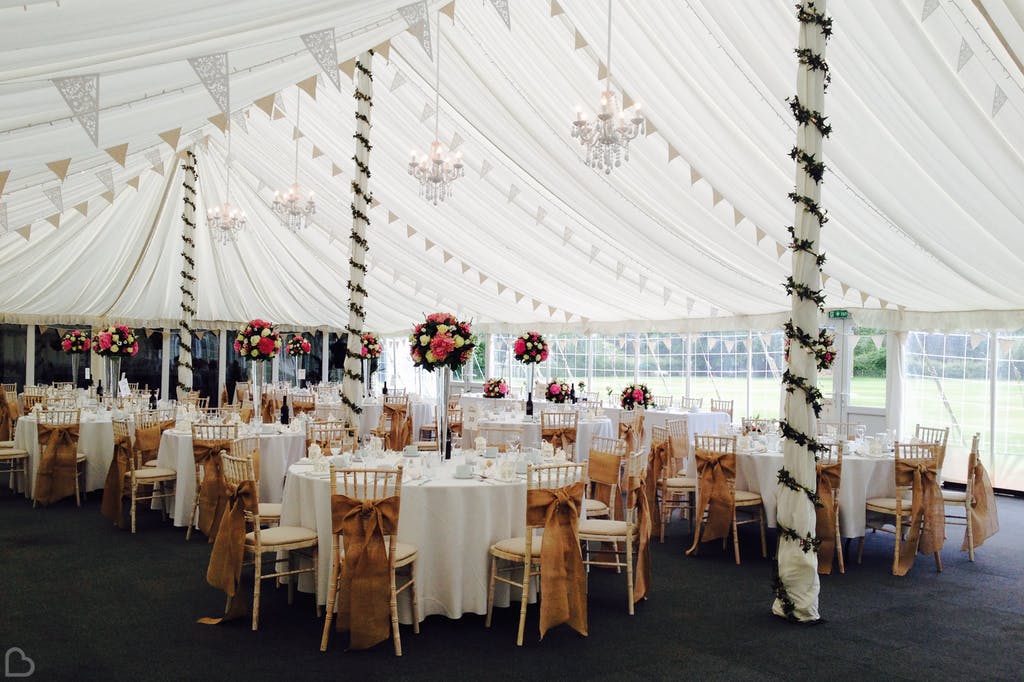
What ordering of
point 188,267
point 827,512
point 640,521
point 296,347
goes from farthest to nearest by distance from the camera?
1. point 296,347
2. point 188,267
3. point 827,512
4. point 640,521

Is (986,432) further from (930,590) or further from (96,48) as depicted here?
(96,48)

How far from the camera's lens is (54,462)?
789cm

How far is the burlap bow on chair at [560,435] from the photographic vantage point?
8.48 meters

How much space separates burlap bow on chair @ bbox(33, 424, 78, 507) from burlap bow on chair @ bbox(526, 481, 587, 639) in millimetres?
5997

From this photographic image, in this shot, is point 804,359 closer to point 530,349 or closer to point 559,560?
point 559,560

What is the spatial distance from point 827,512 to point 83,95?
6072 millimetres

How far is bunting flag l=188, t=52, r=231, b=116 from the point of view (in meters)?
3.96

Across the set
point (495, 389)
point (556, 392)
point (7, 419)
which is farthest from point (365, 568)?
point (7, 419)

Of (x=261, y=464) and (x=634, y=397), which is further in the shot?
(x=634, y=397)

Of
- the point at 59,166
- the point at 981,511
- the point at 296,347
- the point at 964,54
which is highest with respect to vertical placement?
the point at 964,54

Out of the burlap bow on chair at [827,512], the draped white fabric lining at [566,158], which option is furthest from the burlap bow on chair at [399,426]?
the burlap bow on chair at [827,512]

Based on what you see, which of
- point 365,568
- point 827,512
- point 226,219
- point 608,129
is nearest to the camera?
point 365,568

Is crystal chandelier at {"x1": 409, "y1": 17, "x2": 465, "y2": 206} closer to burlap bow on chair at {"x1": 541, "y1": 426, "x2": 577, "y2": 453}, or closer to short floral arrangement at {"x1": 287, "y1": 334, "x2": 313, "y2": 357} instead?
burlap bow on chair at {"x1": 541, "y1": 426, "x2": 577, "y2": 453}

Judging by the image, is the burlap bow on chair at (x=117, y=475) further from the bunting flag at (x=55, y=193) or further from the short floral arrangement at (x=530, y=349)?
the short floral arrangement at (x=530, y=349)
